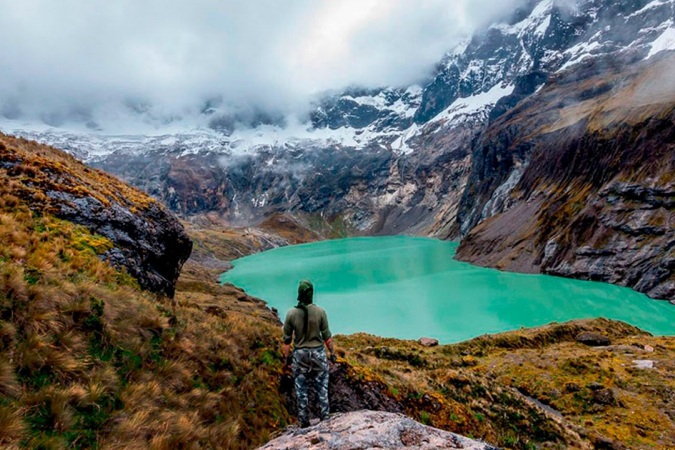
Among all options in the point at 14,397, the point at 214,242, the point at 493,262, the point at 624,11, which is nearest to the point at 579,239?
the point at 493,262

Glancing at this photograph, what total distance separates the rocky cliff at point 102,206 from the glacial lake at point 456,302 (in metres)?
35.2

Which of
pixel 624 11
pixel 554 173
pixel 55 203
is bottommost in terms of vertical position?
pixel 55 203

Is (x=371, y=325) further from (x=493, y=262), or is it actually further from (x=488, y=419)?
(x=493, y=262)

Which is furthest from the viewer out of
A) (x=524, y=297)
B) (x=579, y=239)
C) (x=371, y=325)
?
(x=579, y=239)

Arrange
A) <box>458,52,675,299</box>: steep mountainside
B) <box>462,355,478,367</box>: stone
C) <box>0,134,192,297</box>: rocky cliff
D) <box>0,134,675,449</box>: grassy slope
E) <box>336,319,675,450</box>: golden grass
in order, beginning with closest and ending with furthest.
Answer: <box>0,134,675,449</box>: grassy slope → <box>336,319,675,450</box>: golden grass → <box>0,134,192,297</box>: rocky cliff → <box>462,355,478,367</box>: stone → <box>458,52,675,299</box>: steep mountainside

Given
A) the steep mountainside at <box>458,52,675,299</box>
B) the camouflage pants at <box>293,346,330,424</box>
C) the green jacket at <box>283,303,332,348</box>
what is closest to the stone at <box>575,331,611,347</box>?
the camouflage pants at <box>293,346,330,424</box>

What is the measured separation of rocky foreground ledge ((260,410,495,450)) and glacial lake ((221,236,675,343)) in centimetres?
3915

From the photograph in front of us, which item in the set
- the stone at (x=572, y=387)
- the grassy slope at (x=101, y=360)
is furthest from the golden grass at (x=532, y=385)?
the grassy slope at (x=101, y=360)

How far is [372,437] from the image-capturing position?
274 inches

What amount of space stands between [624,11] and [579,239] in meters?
196

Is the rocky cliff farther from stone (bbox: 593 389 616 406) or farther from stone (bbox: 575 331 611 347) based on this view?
stone (bbox: 575 331 611 347)

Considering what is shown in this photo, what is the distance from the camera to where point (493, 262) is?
96438 mm

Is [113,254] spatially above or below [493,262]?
below

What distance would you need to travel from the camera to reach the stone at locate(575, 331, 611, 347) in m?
28.2
